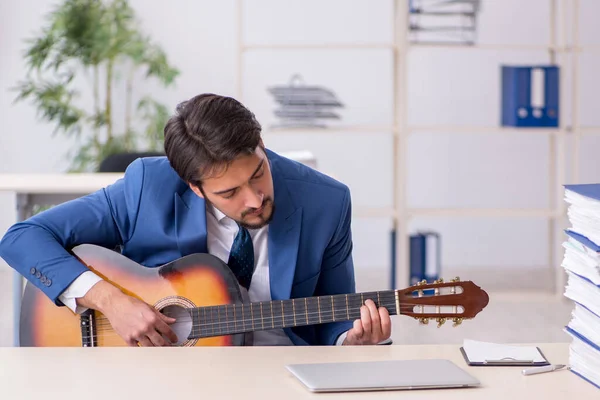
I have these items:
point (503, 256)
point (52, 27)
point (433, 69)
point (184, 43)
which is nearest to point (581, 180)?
point (503, 256)

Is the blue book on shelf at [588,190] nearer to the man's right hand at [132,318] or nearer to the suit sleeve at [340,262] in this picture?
the suit sleeve at [340,262]

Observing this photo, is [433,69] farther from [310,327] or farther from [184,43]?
[310,327]

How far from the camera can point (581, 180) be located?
4984 mm

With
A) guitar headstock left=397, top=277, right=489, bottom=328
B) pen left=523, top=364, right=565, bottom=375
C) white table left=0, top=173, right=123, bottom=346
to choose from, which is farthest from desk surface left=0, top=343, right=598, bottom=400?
white table left=0, top=173, right=123, bottom=346

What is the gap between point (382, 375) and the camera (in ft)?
3.84

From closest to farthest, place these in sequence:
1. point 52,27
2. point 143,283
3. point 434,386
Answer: point 434,386 < point 143,283 < point 52,27

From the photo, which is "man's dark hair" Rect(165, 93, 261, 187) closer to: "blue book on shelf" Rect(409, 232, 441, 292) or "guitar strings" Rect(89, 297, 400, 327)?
"guitar strings" Rect(89, 297, 400, 327)

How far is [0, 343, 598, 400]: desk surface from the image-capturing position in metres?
1.12

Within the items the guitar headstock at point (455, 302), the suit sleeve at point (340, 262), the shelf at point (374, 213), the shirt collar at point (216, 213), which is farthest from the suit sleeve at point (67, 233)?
the shelf at point (374, 213)

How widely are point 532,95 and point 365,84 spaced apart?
1.16 m

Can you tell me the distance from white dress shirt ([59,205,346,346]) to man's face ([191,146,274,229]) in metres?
0.13

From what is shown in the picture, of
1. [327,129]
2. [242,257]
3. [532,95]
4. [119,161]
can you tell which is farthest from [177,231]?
[532,95]

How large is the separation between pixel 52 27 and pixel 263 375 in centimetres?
384

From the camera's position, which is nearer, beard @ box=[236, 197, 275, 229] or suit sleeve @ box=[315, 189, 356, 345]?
beard @ box=[236, 197, 275, 229]
